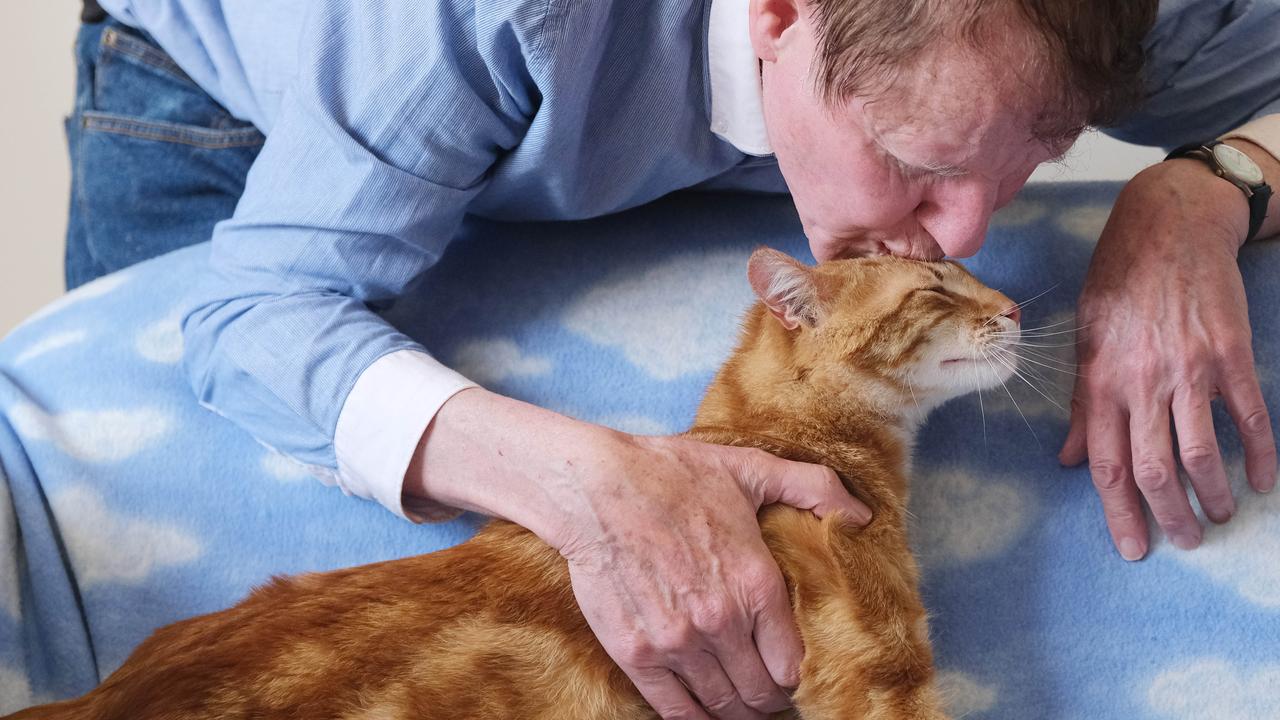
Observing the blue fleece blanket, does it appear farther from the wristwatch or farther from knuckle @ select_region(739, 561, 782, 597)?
knuckle @ select_region(739, 561, 782, 597)

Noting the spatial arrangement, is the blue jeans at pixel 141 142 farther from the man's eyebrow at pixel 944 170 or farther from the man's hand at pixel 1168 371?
the man's hand at pixel 1168 371

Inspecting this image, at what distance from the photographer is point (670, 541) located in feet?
3.70

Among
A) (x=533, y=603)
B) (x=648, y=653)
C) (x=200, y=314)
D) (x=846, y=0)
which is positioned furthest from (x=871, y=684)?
(x=200, y=314)

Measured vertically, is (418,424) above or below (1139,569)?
above

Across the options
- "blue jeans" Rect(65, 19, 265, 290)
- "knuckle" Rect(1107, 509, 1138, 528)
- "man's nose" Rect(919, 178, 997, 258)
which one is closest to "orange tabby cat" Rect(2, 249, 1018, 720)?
"man's nose" Rect(919, 178, 997, 258)

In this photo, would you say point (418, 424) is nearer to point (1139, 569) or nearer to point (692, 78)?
point (692, 78)

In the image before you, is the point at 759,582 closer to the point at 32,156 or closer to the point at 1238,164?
the point at 1238,164

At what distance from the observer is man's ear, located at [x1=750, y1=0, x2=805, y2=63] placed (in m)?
1.17

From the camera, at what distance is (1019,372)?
4.65 feet

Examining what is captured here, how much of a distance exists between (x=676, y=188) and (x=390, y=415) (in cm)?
57

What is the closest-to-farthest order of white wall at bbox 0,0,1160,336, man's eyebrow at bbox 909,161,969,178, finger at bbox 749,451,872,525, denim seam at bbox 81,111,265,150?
man's eyebrow at bbox 909,161,969,178 < finger at bbox 749,451,872,525 < denim seam at bbox 81,111,265,150 < white wall at bbox 0,0,1160,336

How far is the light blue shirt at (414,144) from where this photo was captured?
1.29m

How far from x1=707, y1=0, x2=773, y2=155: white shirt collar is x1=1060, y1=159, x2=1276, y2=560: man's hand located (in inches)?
19.0

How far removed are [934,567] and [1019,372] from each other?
0.28 m
